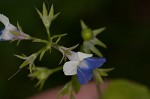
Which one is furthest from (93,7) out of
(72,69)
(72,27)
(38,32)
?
(72,69)

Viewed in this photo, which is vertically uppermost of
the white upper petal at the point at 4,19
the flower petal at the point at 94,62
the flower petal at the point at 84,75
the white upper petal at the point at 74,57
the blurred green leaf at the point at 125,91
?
the white upper petal at the point at 4,19

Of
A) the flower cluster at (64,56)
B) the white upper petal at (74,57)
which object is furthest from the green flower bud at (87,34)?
the white upper petal at (74,57)

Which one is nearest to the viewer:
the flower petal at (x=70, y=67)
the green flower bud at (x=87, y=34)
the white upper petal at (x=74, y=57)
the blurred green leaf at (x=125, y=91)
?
the flower petal at (x=70, y=67)

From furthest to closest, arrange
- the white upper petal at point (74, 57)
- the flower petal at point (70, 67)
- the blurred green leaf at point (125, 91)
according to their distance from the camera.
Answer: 1. the blurred green leaf at point (125, 91)
2. the white upper petal at point (74, 57)
3. the flower petal at point (70, 67)

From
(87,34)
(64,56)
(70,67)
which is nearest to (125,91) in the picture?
(87,34)

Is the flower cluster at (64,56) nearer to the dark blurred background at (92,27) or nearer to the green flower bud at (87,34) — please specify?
the green flower bud at (87,34)
